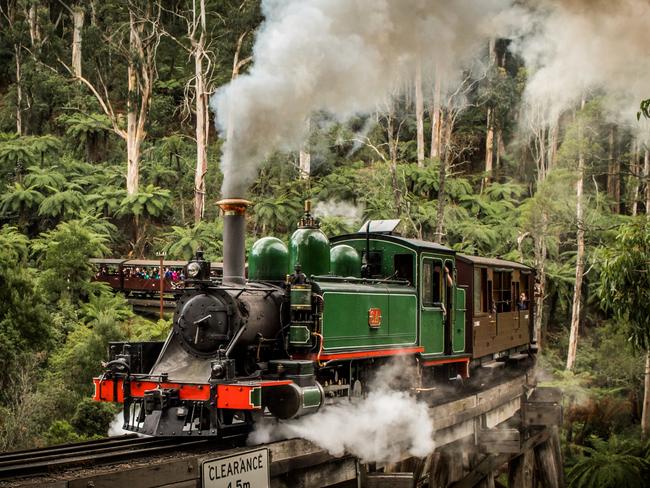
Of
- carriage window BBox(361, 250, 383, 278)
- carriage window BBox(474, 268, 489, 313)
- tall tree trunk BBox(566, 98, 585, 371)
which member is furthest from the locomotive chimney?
tall tree trunk BBox(566, 98, 585, 371)

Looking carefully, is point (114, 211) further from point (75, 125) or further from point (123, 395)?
point (123, 395)

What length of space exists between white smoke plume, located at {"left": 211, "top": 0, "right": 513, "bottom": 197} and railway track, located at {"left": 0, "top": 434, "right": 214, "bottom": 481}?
9.64ft

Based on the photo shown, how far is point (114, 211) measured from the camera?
28.9 meters

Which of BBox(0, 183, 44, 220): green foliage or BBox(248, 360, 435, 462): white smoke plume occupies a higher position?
BBox(0, 183, 44, 220): green foliage

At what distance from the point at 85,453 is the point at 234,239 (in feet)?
9.00

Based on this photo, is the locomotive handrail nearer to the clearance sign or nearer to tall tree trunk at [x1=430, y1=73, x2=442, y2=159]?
the clearance sign

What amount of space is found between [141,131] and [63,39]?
10.0 metres

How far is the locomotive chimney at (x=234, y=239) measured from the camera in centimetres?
902

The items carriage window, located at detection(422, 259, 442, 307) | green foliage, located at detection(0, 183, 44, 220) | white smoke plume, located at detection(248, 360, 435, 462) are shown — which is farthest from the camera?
green foliage, located at detection(0, 183, 44, 220)

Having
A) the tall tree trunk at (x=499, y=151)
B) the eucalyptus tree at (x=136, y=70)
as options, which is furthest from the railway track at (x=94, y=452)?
the tall tree trunk at (x=499, y=151)

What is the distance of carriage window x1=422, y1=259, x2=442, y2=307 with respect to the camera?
38.2ft

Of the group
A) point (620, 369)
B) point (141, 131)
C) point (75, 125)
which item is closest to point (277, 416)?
point (620, 369)

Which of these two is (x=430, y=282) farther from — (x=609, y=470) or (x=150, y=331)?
(x=609, y=470)

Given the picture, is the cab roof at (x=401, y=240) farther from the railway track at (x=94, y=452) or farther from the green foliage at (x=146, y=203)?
the green foliage at (x=146, y=203)
